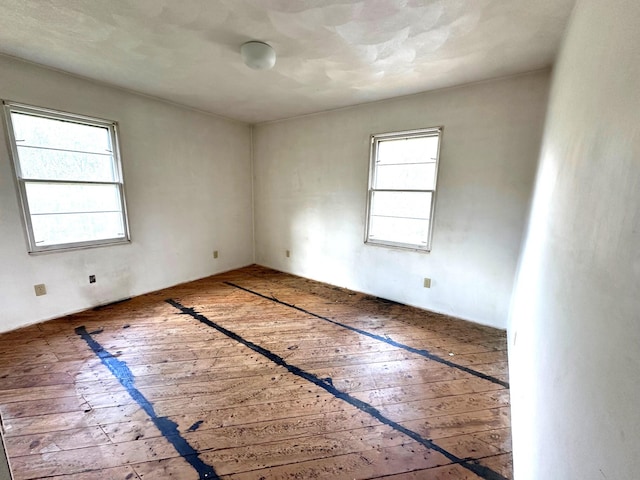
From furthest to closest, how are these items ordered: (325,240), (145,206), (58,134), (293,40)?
(325,240) → (145,206) → (58,134) → (293,40)

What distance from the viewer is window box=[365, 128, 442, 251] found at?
3076 mm

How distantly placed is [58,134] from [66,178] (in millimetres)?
432

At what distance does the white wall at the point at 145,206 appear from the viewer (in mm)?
2525

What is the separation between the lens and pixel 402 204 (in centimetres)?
331

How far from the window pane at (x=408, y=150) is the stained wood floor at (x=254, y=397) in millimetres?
1826

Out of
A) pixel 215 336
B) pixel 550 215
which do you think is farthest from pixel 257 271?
pixel 550 215

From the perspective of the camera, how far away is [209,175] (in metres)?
4.08

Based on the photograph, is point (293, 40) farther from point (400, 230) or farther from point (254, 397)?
point (254, 397)

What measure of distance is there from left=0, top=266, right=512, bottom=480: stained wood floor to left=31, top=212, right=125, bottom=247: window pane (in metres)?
0.84

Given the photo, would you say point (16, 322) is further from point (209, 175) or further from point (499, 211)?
point (499, 211)

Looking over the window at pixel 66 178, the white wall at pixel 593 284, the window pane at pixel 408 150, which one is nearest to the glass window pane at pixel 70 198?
the window at pixel 66 178

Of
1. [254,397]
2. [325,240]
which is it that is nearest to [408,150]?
[325,240]

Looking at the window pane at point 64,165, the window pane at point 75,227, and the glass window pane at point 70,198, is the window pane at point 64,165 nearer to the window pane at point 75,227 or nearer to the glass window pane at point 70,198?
the glass window pane at point 70,198

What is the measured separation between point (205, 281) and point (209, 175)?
1604 millimetres
